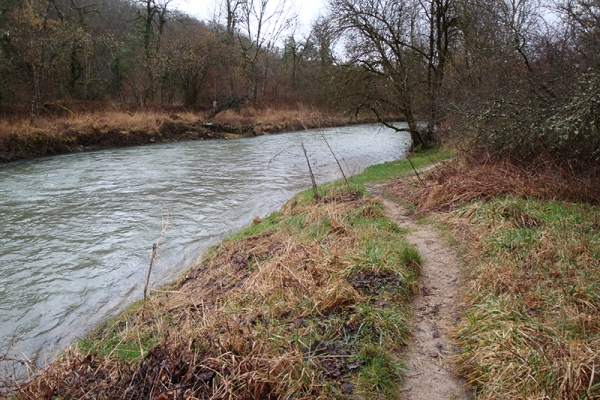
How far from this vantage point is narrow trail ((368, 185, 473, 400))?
2.85m

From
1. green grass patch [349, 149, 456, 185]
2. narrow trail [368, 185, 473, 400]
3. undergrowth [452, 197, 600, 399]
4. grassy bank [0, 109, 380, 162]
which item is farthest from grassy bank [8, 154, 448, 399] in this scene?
green grass patch [349, 149, 456, 185]

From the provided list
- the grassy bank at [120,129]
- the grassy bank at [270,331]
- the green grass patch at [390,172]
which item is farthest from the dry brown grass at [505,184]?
the grassy bank at [120,129]

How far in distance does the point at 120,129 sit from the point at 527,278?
21.9 metres

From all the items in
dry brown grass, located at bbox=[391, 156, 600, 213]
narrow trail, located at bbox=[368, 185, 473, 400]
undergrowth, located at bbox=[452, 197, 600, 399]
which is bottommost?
narrow trail, located at bbox=[368, 185, 473, 400]

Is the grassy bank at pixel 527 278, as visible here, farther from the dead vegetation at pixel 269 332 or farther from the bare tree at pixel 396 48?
the bare tree at pixel 396 48

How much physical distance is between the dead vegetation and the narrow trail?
0.47 ft

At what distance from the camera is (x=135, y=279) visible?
6.28 metres

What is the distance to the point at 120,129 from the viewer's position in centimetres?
2136

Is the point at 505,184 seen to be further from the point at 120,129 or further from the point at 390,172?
the point at 120,129

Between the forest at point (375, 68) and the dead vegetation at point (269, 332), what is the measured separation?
125 inches

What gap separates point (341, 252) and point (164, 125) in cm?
2226

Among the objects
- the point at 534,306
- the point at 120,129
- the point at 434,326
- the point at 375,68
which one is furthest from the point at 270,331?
the point at 120,129

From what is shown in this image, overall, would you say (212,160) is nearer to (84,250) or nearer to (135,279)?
(84,250)

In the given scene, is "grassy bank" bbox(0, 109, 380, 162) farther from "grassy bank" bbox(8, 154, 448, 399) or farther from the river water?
"grassy bank" bbox(8, 154, 448, 399)
